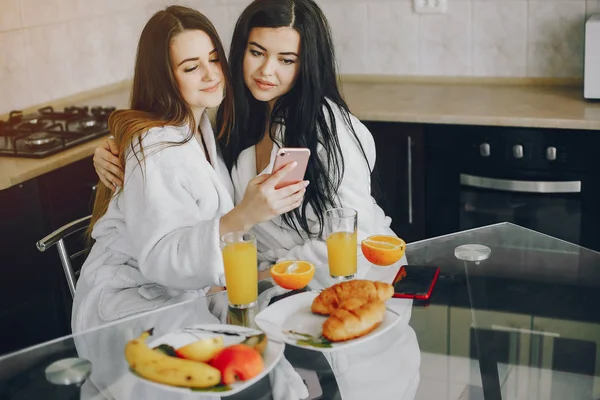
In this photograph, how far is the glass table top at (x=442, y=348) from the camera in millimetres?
1275

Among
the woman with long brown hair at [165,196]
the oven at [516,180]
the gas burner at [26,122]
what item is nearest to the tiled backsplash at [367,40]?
the gas burner at [26,122]

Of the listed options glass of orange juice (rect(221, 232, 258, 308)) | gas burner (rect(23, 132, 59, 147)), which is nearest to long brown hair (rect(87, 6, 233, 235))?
glass of orange juice (rect(221, 232, 258, 308))

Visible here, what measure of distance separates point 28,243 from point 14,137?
1.24 ft

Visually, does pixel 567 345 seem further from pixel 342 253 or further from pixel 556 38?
pixel 556 38

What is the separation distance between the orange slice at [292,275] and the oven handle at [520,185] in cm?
131

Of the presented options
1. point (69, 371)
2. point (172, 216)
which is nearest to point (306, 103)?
point (172, 216)

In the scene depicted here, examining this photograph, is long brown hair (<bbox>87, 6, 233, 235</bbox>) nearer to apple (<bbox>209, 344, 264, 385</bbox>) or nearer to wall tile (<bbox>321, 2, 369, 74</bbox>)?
apple (<bbox>209, 344, 264, 385</bbox>)

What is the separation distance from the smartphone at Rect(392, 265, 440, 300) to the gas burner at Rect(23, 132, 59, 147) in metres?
1.36

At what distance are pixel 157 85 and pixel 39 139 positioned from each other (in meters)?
0.88

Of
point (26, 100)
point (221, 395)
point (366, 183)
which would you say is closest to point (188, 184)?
point (366, 183)

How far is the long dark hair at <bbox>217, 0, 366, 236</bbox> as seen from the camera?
195 cm

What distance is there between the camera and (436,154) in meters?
2.81

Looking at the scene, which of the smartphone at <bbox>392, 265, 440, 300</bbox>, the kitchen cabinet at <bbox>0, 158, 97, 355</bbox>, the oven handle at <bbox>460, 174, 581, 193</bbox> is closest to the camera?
the smartphone at <bbox>392, 265, 440, 300</bbox>

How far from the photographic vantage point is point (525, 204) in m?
2.73
